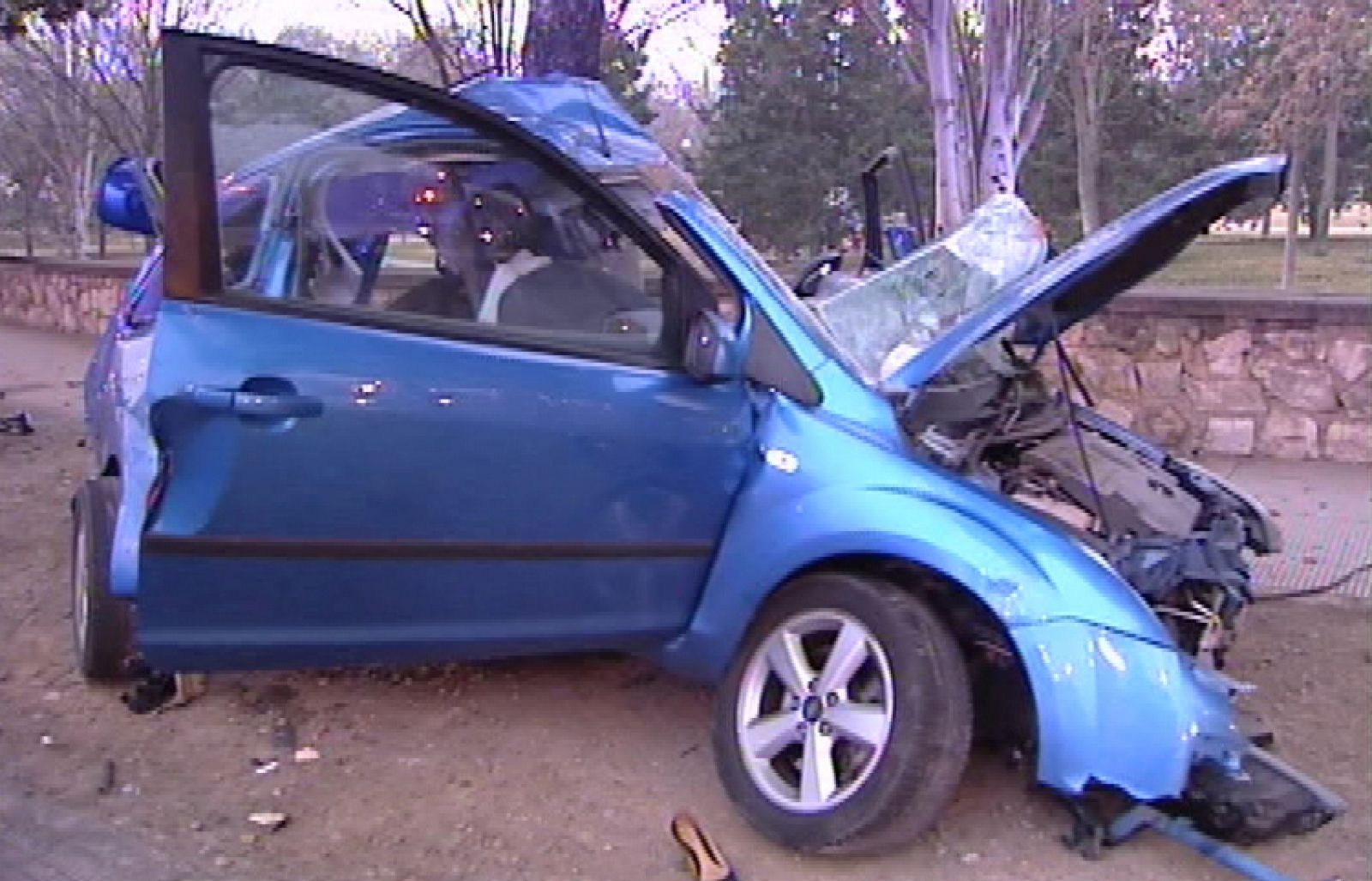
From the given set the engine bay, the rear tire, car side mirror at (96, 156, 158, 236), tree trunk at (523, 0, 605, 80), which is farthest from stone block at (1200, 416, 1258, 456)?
the rear tire

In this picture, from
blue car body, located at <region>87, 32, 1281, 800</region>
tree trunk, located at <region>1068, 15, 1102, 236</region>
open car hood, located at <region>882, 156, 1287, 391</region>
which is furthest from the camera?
tree trunk, located at <region>1068, 15, 1102, 236</region>

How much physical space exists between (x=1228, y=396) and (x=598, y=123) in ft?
16.9

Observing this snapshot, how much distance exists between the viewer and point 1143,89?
22.8 m

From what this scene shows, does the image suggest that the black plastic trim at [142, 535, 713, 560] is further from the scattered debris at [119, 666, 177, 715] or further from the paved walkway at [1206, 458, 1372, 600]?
the paved walkway at [1206, 458, 1372, 600]

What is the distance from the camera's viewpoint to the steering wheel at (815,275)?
5113mm

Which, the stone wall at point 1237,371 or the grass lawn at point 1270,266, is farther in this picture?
the grass lawn at point 1270,266

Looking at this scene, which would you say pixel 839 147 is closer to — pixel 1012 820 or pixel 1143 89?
pixel 1143 89

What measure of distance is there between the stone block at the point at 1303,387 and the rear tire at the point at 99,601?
6279 mm

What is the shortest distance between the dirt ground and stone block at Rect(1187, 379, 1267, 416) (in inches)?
116

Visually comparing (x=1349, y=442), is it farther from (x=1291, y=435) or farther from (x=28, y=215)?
(x=28, y=215)

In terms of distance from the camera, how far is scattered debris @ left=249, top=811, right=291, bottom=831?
3.87 m

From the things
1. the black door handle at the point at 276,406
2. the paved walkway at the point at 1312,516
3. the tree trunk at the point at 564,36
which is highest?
the tree trunk at the point at 564,36

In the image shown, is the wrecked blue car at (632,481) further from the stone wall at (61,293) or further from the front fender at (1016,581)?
the stone wall at (61,293)

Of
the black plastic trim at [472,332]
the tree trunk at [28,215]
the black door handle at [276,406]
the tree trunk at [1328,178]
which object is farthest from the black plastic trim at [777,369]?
the tree trunk at [28,215]
